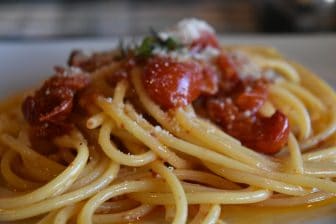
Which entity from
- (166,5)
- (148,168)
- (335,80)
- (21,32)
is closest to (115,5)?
(166,5)

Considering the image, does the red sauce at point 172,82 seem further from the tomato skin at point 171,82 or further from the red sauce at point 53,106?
the red sauce at point 53,106

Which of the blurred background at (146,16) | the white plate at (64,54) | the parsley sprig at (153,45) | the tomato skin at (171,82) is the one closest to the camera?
the tomato skin at (171,82)

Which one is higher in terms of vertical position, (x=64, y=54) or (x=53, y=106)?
(x=64, y=54)

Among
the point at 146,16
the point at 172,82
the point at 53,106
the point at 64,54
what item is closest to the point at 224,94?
the point at 172,82

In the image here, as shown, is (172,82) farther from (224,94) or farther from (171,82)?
(224,94)

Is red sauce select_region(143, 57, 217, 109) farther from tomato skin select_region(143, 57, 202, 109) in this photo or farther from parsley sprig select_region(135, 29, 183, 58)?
parsley sprig select_region(135, 29, 183, 58)

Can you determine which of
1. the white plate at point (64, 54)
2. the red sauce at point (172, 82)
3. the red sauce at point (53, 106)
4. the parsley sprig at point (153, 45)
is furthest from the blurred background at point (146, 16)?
the red sauce at point (172, 82)

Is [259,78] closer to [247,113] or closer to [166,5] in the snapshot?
[247,113]
